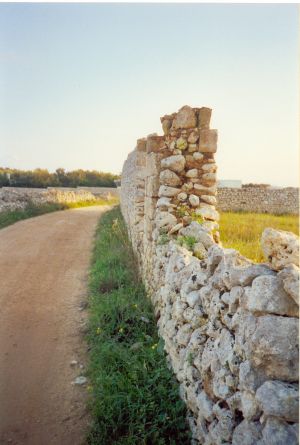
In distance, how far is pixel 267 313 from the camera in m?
1.92

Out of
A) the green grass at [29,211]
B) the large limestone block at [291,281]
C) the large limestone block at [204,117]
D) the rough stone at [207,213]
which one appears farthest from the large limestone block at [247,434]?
the green grass at [29,211]

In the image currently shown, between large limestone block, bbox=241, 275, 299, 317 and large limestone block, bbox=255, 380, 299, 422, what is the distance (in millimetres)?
377

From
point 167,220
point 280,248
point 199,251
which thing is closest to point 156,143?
point 167,220

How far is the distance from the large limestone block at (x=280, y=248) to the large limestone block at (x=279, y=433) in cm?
86

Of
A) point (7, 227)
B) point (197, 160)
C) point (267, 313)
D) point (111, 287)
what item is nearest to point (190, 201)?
point (197, 160)

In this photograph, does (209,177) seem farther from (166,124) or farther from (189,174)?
(166,124)

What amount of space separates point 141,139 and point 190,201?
3.60 metres

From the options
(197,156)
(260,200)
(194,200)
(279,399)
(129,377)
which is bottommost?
(129,377)

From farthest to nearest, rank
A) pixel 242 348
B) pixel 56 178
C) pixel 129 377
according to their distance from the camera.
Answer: pixel 56 178 < pixel 129 377 < pixel 242 348

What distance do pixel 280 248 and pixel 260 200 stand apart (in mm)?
17625

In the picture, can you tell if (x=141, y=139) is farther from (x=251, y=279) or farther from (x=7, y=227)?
(x=7, y=227)

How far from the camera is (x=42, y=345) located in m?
4.62

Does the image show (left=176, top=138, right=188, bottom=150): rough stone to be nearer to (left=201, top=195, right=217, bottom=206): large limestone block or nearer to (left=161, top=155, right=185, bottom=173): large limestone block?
(left=161, top=155, right=185, bottom=173): large limestone block

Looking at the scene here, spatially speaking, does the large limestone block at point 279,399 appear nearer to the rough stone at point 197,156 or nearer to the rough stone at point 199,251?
the rough stone at point 199,251
